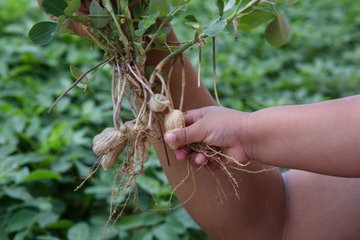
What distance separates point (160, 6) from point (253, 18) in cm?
19

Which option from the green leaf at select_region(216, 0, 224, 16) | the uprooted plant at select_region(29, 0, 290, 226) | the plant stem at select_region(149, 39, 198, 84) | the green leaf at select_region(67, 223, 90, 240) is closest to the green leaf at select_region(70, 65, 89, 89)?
the uprooted plant at select_region(29, 0, 290, 226)

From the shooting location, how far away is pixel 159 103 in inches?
33.4

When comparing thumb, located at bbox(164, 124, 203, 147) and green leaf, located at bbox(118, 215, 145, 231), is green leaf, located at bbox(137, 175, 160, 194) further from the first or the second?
thumb, located at bbox(164, 124, 203, 147)

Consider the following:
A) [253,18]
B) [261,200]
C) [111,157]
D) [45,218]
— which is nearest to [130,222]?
[45,218]

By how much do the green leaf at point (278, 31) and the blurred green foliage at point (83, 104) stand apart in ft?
1.00

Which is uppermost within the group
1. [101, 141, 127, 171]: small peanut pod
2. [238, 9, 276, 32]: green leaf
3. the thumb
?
[238, 9, 276, 32]: green leaf

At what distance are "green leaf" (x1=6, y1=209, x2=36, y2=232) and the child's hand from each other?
54cm

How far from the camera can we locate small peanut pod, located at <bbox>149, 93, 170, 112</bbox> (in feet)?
2.79

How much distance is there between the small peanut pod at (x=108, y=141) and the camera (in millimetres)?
863

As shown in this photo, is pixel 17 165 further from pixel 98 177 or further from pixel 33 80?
pixel 33 80

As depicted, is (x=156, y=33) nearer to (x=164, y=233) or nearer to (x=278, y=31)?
(x=278, y=31)

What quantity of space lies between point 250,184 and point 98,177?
1.62 feet

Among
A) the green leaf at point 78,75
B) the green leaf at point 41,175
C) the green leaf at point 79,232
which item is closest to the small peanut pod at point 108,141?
the green leaf at point 78,75

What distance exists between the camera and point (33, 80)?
1.88 meters
